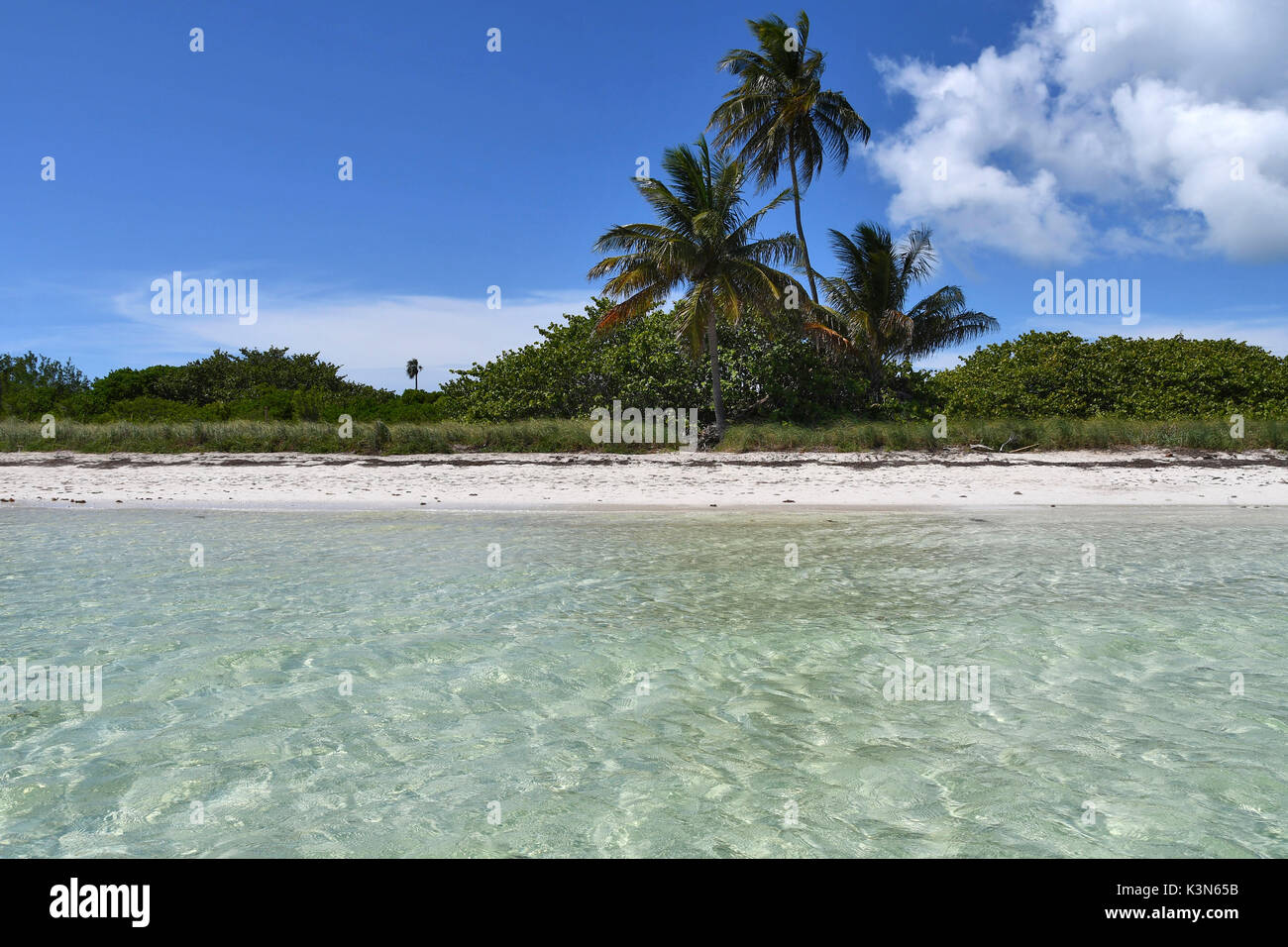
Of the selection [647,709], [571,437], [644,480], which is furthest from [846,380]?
[647,709]

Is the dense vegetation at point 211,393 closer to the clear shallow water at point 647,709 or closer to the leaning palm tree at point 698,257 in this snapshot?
the leaning palm tree at point 698,257

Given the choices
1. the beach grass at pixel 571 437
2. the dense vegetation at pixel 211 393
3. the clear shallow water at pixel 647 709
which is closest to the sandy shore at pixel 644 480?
the beach grass at pixel 571 437

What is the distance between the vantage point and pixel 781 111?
26.0m

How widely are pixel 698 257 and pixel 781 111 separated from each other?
8.80 metres

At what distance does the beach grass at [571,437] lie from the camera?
18.5m

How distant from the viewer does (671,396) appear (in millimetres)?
24531

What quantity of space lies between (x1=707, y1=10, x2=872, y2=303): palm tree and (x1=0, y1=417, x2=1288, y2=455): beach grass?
8.56 m

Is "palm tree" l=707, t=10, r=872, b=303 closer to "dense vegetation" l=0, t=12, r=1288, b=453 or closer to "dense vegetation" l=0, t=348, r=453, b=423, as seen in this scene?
"dense vegetation" l=0, t=12, r=1288, b=453

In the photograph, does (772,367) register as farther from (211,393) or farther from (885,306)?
(211,393)

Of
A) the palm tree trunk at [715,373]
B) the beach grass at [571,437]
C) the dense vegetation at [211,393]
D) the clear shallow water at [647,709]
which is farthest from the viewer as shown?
the dense vegetation at [211,393]

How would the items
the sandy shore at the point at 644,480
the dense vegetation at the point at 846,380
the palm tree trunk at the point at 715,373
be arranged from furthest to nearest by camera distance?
the dense vegetation at the point at 846,380 < the palm tree trunk at the point at 715,373 < the sandy shore at the point at 644,480

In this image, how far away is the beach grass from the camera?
1853cm

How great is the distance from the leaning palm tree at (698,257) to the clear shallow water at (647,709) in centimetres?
1401
